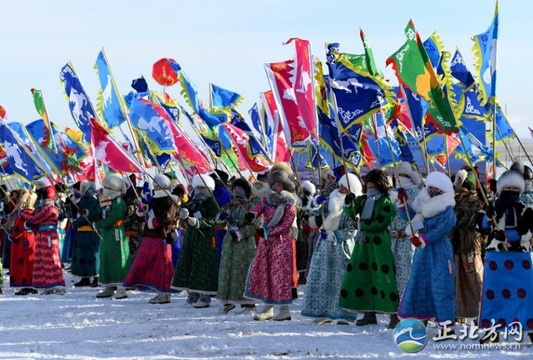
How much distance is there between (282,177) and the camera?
10.5m

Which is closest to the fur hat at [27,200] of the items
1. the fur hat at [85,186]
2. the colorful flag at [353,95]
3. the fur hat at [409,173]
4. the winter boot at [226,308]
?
the fur hat at [85,186]

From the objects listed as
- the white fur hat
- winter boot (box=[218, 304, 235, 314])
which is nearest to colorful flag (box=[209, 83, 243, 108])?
winter boot (box=[218, 304, 235, 314])

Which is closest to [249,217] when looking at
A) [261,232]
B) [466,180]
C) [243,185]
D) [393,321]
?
[261,232]

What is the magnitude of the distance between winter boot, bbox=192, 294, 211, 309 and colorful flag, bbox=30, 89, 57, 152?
3.87 meters

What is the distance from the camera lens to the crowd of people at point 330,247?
333 inches

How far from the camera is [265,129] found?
58.1 feet

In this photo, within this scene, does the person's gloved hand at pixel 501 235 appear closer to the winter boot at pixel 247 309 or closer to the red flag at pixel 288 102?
the red flag at pixel 288 102

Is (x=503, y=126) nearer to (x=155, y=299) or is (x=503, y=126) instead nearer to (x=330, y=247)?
(x=330, y=247)

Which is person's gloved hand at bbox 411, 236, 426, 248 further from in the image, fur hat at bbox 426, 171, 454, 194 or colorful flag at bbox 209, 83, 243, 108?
colorful flag at bbox 209, 83, 243, 108

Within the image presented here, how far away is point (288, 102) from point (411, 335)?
3.40m

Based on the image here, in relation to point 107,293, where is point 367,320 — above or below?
below

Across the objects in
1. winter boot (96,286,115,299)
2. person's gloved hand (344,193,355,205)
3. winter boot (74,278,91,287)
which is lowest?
winter boot (96,286,115,299)

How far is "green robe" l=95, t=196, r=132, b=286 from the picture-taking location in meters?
13.6

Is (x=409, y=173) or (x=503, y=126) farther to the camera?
(x=503, y=126)
